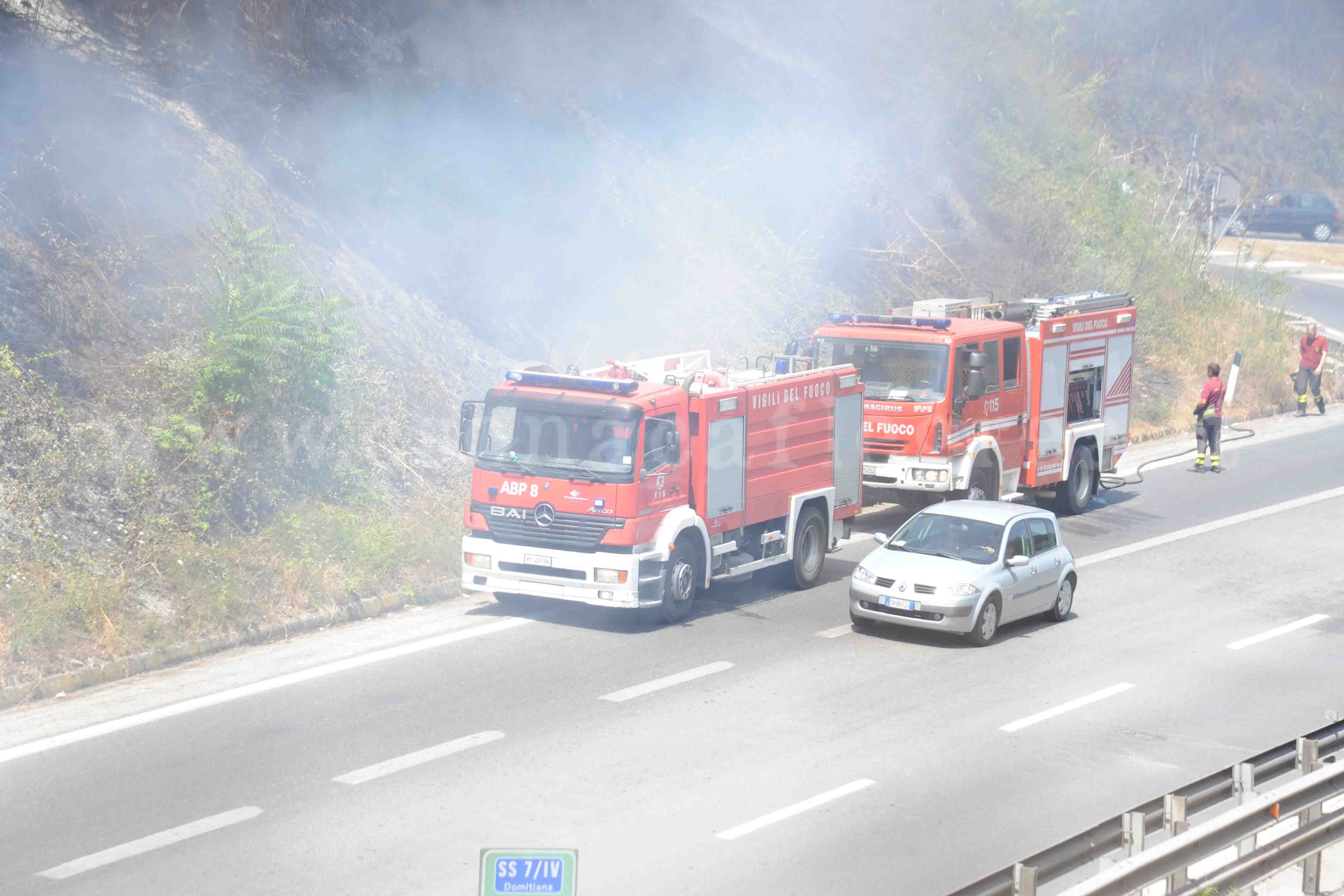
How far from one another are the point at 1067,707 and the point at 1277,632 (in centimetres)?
423

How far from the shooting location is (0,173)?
18.9 meters

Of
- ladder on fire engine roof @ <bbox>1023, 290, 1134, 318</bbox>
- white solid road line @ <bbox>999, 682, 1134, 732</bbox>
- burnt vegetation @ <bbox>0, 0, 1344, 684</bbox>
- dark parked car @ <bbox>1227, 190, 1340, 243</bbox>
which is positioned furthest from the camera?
dark parked car @ <bbox>1227, 190, 1340, 243</bbox>

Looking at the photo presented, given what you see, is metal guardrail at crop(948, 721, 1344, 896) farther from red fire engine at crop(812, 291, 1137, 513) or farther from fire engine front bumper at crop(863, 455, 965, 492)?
red fire engine at crop(812, 291, 1137, 513)

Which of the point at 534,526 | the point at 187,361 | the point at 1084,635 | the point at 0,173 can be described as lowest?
the point at 1084,635

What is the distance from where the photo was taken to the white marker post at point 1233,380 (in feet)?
97.9

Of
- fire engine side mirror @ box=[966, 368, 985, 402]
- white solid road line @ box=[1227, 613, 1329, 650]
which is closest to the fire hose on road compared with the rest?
fire engine side mirror @ box=[966, 368, 985, 402]

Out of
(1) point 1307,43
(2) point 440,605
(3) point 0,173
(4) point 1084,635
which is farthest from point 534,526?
(1) point 1307,43

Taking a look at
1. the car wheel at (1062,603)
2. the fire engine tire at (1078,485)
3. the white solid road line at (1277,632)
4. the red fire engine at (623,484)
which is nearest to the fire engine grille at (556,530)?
the red fire engine at (623,484)

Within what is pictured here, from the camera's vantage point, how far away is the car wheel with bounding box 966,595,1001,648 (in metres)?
14.6

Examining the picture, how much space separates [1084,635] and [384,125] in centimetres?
1637

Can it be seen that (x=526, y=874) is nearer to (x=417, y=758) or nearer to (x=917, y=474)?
(x=417, y=758)

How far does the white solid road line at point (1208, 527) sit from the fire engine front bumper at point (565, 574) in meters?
5.49

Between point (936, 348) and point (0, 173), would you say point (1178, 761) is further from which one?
point (0, 173)

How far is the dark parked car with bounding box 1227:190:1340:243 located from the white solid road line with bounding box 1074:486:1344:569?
3793 cm
